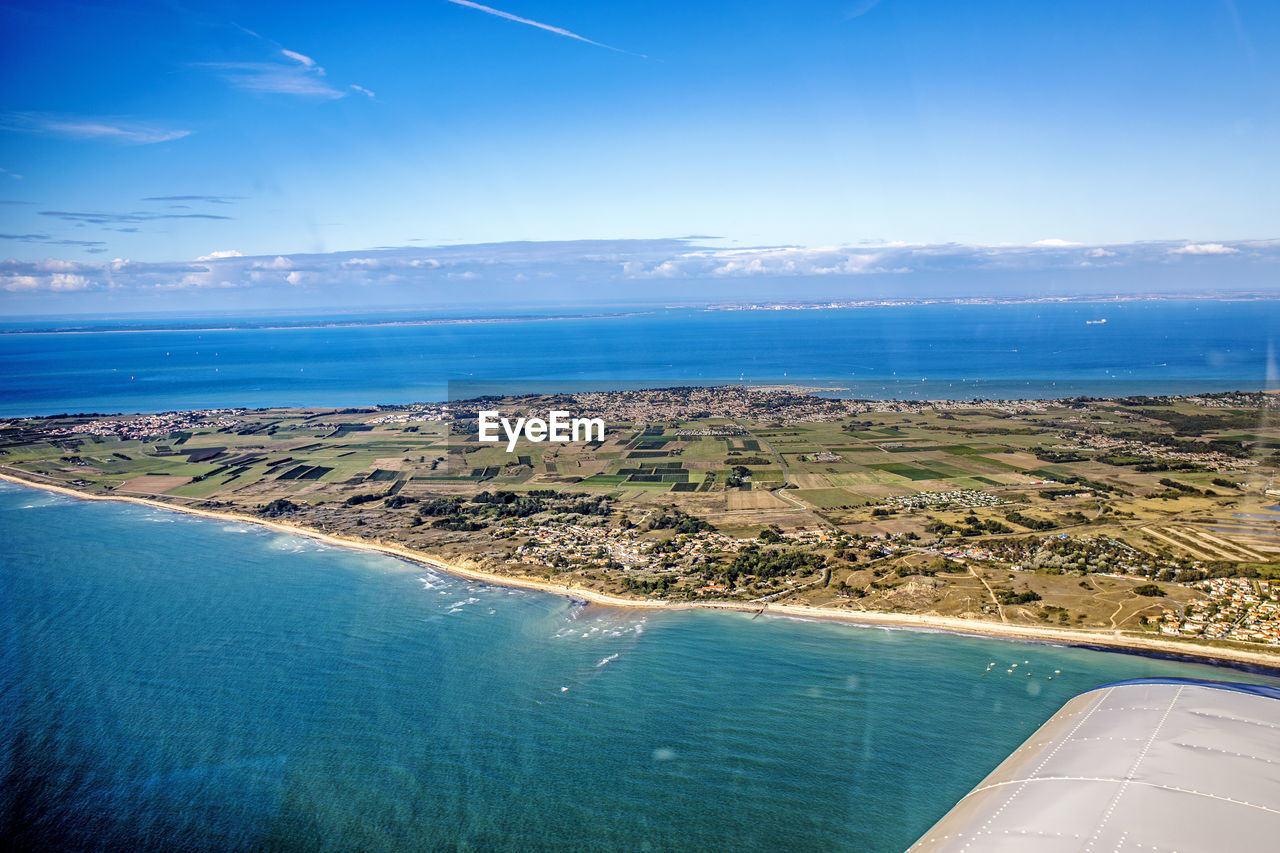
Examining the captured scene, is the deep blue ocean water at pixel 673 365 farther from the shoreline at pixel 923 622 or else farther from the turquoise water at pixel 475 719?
the turquoise water at pixel 475 719

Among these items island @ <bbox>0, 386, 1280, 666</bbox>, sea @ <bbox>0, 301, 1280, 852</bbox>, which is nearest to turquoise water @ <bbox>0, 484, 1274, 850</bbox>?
sea @ <bbox>0, 301, 1280, 852</bbox>

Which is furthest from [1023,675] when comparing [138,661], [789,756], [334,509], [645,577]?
[334,509]

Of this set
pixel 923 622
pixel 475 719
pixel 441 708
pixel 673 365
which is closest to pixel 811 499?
pixel 923 622

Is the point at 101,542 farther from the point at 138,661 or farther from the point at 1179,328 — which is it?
the point at 1179,328

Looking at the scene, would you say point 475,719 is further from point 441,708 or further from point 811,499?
point 811,499

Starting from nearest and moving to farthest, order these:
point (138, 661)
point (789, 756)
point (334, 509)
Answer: point (789, 756)
point (138, 661)
point (334, 509)

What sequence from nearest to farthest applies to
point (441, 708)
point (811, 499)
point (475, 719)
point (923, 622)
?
point (475, 719)
point (441, 708)
point (923, 622)
point (811, 499)

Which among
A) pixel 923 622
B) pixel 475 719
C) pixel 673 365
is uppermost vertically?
pixel 673 365

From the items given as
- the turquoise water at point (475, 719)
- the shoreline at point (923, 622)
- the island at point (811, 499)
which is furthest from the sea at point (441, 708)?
the island at point (811, 499)
